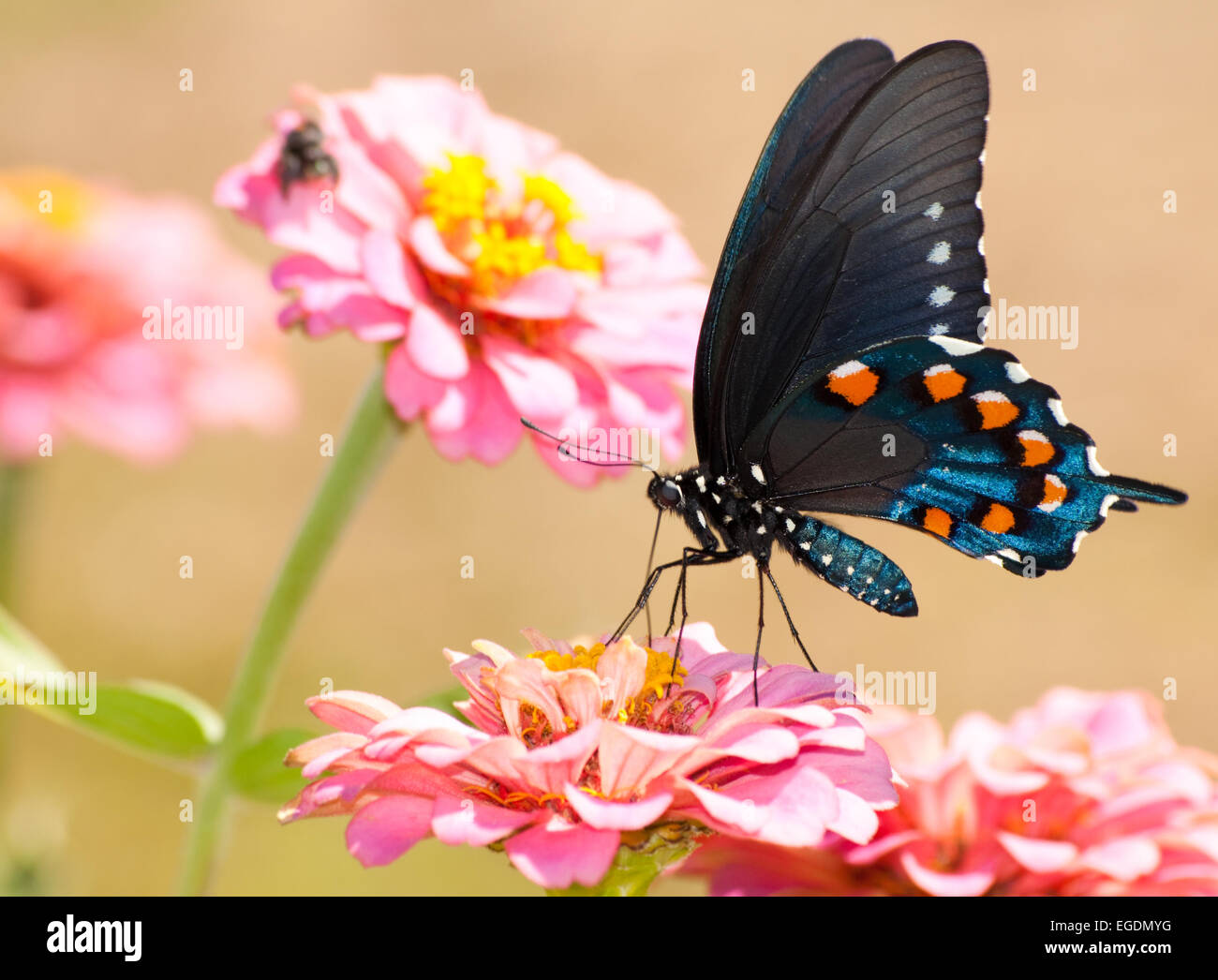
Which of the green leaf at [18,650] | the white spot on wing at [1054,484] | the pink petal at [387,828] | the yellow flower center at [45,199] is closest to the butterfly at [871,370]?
the white spot on wing at [1054,484]

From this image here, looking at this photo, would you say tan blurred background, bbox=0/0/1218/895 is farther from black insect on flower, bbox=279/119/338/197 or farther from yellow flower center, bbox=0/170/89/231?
black insect on flower, bbox=279/119/338/197

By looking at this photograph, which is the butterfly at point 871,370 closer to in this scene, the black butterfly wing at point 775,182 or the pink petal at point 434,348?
the black butterfly wing at point 775,182

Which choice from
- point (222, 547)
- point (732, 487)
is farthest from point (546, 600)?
point (732, 487)

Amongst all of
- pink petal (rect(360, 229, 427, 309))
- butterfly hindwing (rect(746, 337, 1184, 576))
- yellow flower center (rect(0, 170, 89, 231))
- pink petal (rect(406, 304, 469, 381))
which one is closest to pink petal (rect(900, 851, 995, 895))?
butterfly hindwing (rect(746, 337, 1184, 576))

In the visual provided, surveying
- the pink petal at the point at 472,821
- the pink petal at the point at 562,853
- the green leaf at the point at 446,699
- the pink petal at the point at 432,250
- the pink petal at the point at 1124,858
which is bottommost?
the pink petal at the point at 1124,858

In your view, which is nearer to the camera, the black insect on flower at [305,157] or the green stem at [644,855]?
the green stem at [644,855]
